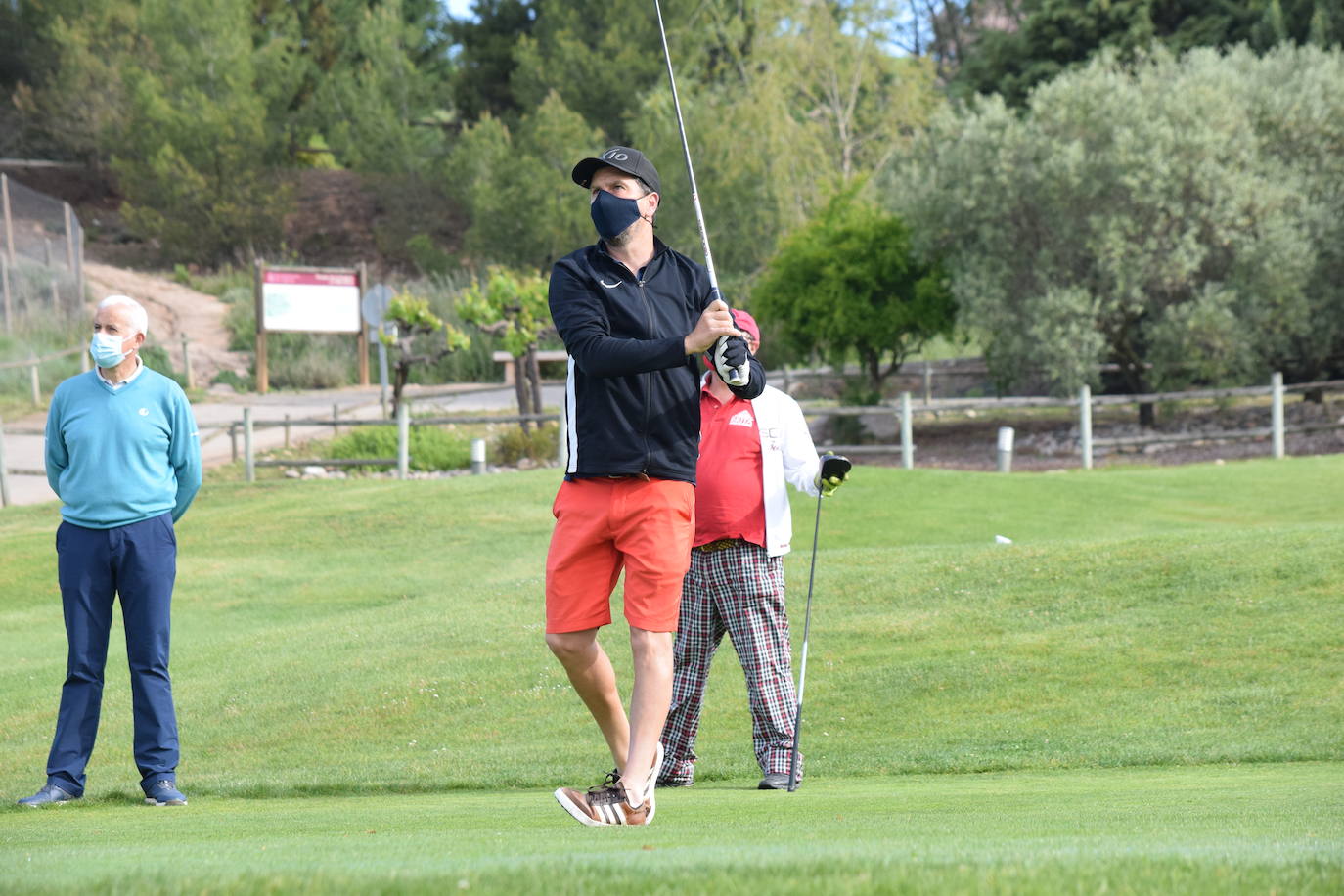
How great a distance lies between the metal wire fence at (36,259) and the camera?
117 ft

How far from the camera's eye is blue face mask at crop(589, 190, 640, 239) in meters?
5.40

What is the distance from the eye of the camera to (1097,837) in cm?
425

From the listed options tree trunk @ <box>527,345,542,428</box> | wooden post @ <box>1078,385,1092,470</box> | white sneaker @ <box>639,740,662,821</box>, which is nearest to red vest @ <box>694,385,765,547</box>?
white sneaker @ <box>639,740,662,821</box>

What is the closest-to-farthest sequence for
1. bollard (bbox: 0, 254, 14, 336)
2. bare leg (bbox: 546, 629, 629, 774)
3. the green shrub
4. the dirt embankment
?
bare leg (bbox: 546, 629, 629, 774)
the green shrub
bollard (bbox: 0, 254, 14, 336)
the dirt embankment

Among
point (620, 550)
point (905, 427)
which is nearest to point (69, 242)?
point (905, 427)

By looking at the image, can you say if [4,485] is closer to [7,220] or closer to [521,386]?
[521,386]

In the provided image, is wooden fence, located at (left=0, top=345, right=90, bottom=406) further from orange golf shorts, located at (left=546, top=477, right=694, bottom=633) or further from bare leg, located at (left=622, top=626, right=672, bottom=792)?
bare leg, located at (left=622, top=626, right=672, bottom=792)

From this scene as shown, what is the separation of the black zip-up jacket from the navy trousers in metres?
2.46

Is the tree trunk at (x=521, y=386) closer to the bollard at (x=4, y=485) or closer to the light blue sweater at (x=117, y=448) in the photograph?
the bollard at (x=4, y=485)

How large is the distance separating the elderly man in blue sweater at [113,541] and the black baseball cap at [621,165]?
2.49 m

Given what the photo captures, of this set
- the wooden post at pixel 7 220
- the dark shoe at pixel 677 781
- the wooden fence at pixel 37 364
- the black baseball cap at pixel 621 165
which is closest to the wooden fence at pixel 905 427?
the wooden fence at pixel 37 364

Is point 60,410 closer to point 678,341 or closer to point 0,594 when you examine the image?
point 678,341

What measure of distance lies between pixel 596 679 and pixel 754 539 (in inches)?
55.8

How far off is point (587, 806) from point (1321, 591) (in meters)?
Answer: 7.24
